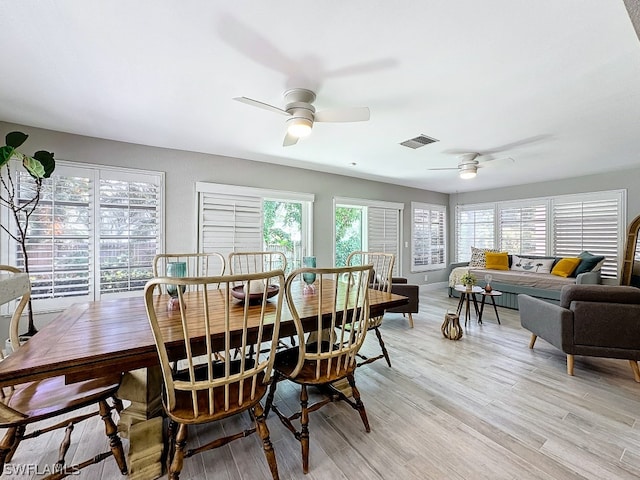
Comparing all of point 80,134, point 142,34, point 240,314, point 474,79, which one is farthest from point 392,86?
point 80,134

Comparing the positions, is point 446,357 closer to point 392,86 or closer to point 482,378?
point 482,378

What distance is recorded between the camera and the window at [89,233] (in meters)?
3.02

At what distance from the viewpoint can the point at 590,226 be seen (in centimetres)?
516

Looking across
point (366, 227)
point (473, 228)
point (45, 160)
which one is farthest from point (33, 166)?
point (473, 228)

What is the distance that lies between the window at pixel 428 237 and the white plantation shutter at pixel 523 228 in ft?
4.19

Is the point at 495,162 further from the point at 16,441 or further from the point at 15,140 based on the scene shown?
the point at 15,140

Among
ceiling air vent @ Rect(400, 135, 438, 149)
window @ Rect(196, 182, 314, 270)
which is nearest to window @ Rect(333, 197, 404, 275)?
window @ Rect(196, 182, 314, 270)

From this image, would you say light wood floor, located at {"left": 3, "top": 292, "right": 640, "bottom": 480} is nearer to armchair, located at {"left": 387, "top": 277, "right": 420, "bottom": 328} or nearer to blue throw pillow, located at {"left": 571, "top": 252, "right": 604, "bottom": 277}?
armchair, located at {"left": 387, "top": 277, "right": 420, "bottom": 328}

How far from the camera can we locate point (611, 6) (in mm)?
1391

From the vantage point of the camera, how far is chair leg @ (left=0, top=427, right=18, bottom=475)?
1.24m

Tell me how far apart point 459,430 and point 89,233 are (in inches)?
162

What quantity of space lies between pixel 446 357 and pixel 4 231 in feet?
15.9

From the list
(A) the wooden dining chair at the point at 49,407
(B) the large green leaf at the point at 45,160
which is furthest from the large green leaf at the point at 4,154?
(A) the wooden dining chair at the point at 49,407

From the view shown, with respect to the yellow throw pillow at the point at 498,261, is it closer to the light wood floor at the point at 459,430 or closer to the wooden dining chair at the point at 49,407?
the light wood floor at the point at 459,430
